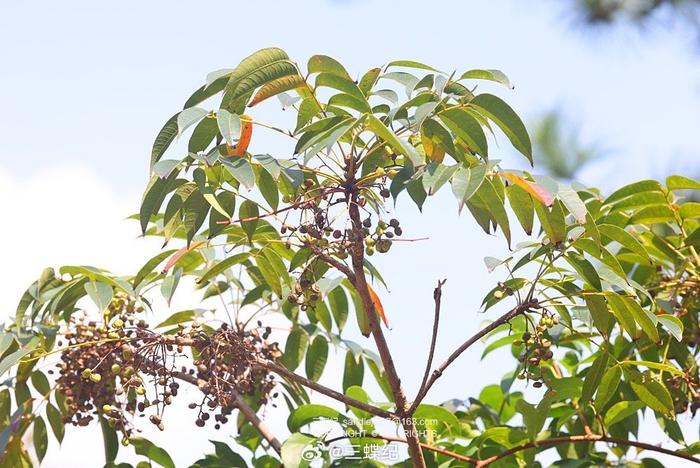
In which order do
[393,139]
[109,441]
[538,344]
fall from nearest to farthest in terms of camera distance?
1. [393,139]
2. [538,344]
3. [109,441]

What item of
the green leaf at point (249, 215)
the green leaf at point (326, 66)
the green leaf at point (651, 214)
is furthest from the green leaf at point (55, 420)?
the green leaf at point (651, 214)

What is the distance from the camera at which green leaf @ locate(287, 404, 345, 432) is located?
1426mm

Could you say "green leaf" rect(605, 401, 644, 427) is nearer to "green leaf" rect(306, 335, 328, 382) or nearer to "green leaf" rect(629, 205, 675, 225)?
"green leaf" rect(629, 205, 675, 225)

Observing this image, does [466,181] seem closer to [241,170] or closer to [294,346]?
[241,170]

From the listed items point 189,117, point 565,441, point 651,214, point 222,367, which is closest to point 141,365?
point 222,367

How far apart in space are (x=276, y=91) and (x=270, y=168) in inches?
4.4

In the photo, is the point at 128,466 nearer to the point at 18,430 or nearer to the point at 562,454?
the point at 18,430

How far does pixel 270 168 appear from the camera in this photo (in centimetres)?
111

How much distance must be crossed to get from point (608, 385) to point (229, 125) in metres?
0.65

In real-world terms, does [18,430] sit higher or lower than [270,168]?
lower

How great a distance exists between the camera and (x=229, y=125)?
42.6 inches

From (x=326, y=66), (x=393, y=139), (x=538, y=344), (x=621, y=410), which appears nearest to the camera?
(x=393, y=139)

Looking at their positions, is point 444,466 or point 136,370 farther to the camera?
point 444,466

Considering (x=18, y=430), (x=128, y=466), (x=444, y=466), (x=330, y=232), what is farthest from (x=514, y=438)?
(x=18, y=430)
